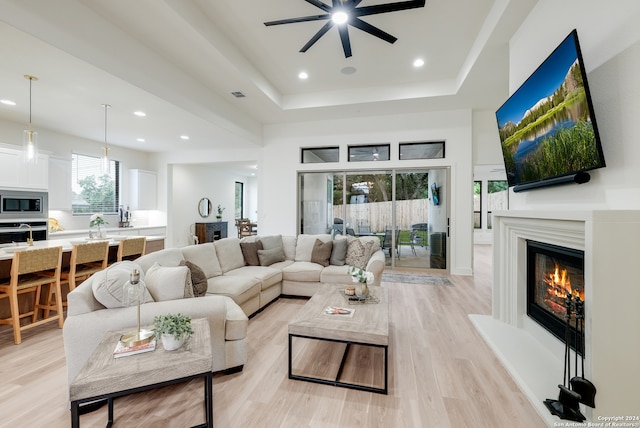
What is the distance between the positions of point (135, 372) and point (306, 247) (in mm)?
3378

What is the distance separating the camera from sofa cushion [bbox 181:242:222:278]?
11.3 ft

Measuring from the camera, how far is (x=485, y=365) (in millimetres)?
2371

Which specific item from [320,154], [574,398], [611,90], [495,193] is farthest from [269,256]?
[495,193]

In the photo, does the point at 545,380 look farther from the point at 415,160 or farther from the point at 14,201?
the point at 14,201

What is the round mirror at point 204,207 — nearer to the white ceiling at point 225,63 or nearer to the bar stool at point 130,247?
the white ceiling at point 225,63

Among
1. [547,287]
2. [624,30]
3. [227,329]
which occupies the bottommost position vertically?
[227,329]

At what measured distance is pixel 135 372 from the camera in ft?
4.50

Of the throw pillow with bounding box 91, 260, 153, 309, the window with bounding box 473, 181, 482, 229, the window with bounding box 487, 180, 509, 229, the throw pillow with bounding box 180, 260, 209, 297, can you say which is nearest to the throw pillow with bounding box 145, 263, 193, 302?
the throw pillow with bounding box 91, 260, 153, 309

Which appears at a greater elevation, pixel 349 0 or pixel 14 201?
pixel 349 0

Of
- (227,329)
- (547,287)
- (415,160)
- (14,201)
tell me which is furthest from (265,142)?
(547,287)

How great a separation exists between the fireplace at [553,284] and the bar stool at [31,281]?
461 cm

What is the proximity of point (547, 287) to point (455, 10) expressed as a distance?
3.00 meters

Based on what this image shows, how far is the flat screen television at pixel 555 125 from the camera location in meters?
1.75

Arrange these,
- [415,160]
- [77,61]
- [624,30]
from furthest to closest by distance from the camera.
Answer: [415,160]
[77,61]
[624,30]
